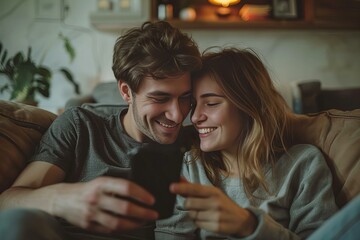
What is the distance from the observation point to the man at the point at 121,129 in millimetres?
996

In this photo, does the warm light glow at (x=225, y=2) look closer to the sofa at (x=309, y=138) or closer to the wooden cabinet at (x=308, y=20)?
the wooden cabinet at (x=308, y=20)

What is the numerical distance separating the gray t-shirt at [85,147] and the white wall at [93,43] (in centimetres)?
162

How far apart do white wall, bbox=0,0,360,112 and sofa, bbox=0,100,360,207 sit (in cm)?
159

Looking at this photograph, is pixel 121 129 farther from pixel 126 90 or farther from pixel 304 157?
pixel 304 157

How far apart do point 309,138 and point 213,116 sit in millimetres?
306

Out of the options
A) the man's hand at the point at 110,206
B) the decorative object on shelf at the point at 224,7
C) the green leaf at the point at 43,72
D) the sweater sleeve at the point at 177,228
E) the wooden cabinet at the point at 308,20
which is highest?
the decorative object on shelf at the point at 224,7

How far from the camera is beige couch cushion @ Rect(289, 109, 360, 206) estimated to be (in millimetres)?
1051

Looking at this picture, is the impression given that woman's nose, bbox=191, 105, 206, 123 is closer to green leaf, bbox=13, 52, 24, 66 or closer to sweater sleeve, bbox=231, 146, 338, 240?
sweater sleeve, bbox=231, 146, 338, 240

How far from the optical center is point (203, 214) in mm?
813

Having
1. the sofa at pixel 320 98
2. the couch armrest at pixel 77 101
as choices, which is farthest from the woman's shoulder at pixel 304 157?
the couch armrest at pixel 77 101

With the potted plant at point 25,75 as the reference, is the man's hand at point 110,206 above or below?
below

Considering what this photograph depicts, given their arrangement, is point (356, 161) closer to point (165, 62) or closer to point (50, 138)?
point (165, 62)

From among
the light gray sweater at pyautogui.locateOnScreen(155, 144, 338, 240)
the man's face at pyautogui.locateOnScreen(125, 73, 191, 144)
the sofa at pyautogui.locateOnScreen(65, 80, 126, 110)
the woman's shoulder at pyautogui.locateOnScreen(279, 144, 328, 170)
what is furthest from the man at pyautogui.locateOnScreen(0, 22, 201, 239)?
the sofa at pyautogui.locateOnScreen(65, 80, 126, 110)

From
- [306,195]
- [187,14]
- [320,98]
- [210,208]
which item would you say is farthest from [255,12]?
[210,208]
